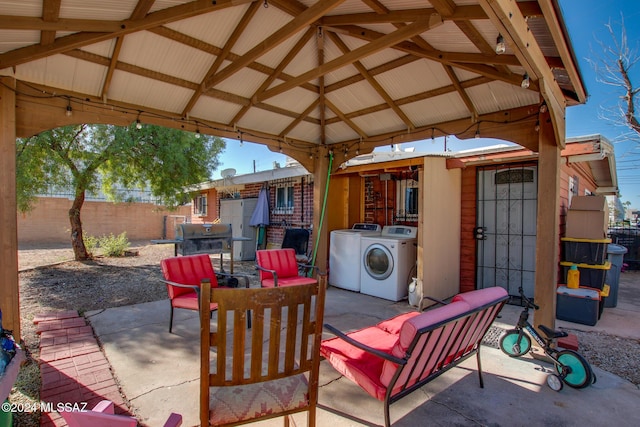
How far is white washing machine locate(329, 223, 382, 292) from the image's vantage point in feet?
18.7

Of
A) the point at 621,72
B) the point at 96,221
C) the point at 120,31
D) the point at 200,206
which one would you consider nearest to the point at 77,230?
the point at 200,206

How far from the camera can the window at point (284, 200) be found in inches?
335

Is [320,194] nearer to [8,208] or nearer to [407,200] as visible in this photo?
[407,200]

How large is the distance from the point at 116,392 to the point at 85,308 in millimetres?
2694

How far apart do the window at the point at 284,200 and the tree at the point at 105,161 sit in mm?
2110

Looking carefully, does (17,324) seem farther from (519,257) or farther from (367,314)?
(519,257)

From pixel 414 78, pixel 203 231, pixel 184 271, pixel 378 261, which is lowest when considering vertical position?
pixel 378 261

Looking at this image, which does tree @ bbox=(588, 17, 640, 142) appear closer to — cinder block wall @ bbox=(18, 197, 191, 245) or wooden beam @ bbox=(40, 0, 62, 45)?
wooden beam @ bbox=(40, 0, 62, 45)

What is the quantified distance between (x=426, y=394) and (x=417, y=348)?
3.36 ft

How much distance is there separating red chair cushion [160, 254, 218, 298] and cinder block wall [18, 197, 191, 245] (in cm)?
885

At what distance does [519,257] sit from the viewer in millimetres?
5152

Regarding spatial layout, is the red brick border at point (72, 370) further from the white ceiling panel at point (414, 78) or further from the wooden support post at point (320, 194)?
the white ceiling panel at point (414, 78)

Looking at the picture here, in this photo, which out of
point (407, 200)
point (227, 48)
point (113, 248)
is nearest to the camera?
point (227, 48)

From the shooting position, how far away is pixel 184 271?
3707 millimetres
